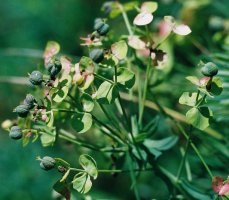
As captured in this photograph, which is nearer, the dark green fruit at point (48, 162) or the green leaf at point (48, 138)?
the dark green fruit at point (48, 162)

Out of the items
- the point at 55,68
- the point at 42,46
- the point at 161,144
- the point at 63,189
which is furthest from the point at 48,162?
the point at 42,46

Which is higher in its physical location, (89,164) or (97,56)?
(97,56)

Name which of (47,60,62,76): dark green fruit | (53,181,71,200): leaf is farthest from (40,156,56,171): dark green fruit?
(47,60,62,76): dark green fruit

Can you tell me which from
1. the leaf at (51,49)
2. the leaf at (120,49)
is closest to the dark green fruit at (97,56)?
the leaf at (120,49)

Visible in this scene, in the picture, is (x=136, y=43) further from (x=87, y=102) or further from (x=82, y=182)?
(x=82, y=182)

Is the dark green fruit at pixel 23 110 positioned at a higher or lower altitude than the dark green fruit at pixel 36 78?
lower

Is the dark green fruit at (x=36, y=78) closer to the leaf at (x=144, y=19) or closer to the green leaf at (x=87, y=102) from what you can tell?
the green leaf at (x=87, y=102)
